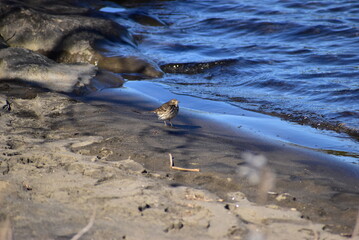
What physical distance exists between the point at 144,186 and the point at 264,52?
878 cm

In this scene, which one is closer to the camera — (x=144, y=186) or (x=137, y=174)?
(x=144, y=186)

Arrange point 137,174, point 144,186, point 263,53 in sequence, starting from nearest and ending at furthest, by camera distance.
Answer: point 144,186 → point 137,174 → point 263,53

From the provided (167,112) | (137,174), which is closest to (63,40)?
(167,112)

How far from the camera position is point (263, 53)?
1238cm

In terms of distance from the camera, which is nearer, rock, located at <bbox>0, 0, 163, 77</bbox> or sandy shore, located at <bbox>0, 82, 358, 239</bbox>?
sandy shore, located at <bbox>0, 82, 358, 239</bbox>

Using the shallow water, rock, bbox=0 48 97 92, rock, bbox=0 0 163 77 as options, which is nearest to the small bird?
the shallow water

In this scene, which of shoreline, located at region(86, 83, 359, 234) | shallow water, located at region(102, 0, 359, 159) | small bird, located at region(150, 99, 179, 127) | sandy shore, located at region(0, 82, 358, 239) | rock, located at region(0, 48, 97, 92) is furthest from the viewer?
shallow water, located at region(102, 0, 359, 159)

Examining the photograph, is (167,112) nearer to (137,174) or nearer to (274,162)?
(274,162)

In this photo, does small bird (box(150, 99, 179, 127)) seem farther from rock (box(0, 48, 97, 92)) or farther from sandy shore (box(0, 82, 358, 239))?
rock (box(0, 48, 97, 92))

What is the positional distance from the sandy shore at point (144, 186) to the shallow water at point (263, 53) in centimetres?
243

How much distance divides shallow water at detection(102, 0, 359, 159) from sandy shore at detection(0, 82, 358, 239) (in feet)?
7.96

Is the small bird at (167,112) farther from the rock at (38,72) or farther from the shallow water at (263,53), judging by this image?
the rock at (38,72)

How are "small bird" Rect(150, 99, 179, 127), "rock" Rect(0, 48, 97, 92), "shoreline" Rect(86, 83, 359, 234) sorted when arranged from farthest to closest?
"rock" Rect(0, 48, 97, 92) → "small bird" Rect(150, 99, 179, 127) → "shoreline" Rect(86, 83, 359, 234)

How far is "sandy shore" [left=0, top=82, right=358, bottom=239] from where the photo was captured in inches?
143
